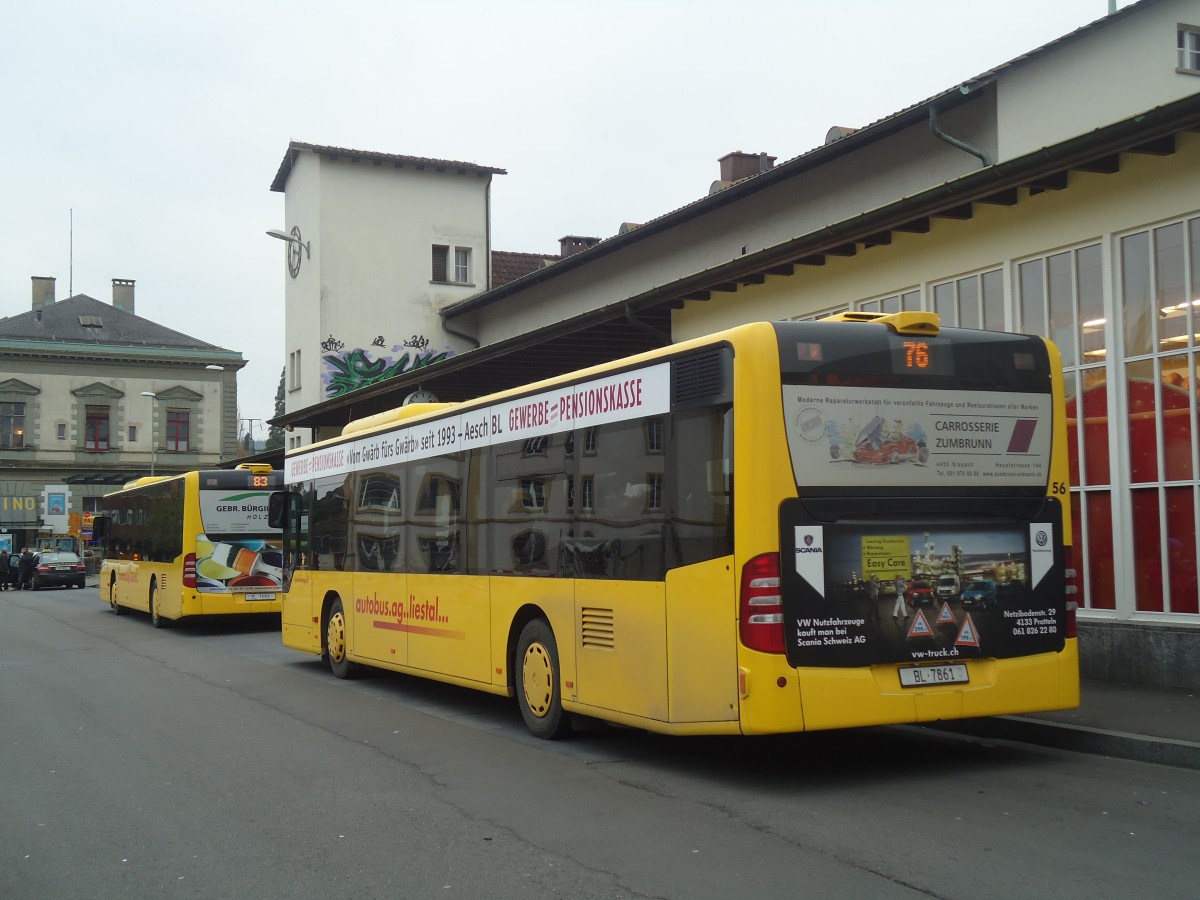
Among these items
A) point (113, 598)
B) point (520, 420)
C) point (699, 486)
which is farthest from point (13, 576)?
point (699, 486)

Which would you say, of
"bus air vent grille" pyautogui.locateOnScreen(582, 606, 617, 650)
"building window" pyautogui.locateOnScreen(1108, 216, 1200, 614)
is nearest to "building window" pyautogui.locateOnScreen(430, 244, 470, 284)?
"building window" pyautogui.locateOnScreen(1108, 216, 1200, 614)

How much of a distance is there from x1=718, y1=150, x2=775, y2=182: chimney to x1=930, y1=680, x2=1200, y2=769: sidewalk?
1907cm

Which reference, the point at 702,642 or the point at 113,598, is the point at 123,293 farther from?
the point at 702,642

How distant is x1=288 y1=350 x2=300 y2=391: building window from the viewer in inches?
1715

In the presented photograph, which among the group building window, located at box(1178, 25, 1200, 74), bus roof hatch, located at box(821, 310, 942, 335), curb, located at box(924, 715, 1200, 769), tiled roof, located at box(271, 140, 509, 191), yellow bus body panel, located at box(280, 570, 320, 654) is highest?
tiled roof, located at box(271, 140, 509, 191)

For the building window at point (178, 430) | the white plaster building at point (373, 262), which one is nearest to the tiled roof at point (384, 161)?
the white plaster building at point (373, 262)

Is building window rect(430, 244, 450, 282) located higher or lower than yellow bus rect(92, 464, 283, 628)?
higher

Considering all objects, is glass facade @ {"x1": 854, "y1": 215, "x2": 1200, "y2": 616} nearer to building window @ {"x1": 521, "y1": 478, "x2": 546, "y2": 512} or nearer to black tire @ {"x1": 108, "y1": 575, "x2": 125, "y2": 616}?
building window @ {"x1": 521, "y1": 478, "x2": 546, "y2": 512}

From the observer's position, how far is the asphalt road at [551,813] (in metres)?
5.98

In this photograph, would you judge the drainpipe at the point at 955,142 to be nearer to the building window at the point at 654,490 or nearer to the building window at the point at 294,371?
the building window at the point at 654,490

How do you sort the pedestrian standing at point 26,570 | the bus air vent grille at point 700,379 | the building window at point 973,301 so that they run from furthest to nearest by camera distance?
the pedestrian standing at point 26,570 < the building window at point 973,301 < the bus air vent grille at point 700,379

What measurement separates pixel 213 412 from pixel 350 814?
7918 cm

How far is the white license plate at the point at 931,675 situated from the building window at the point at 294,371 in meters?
37.2

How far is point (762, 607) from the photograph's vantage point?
7762mm
